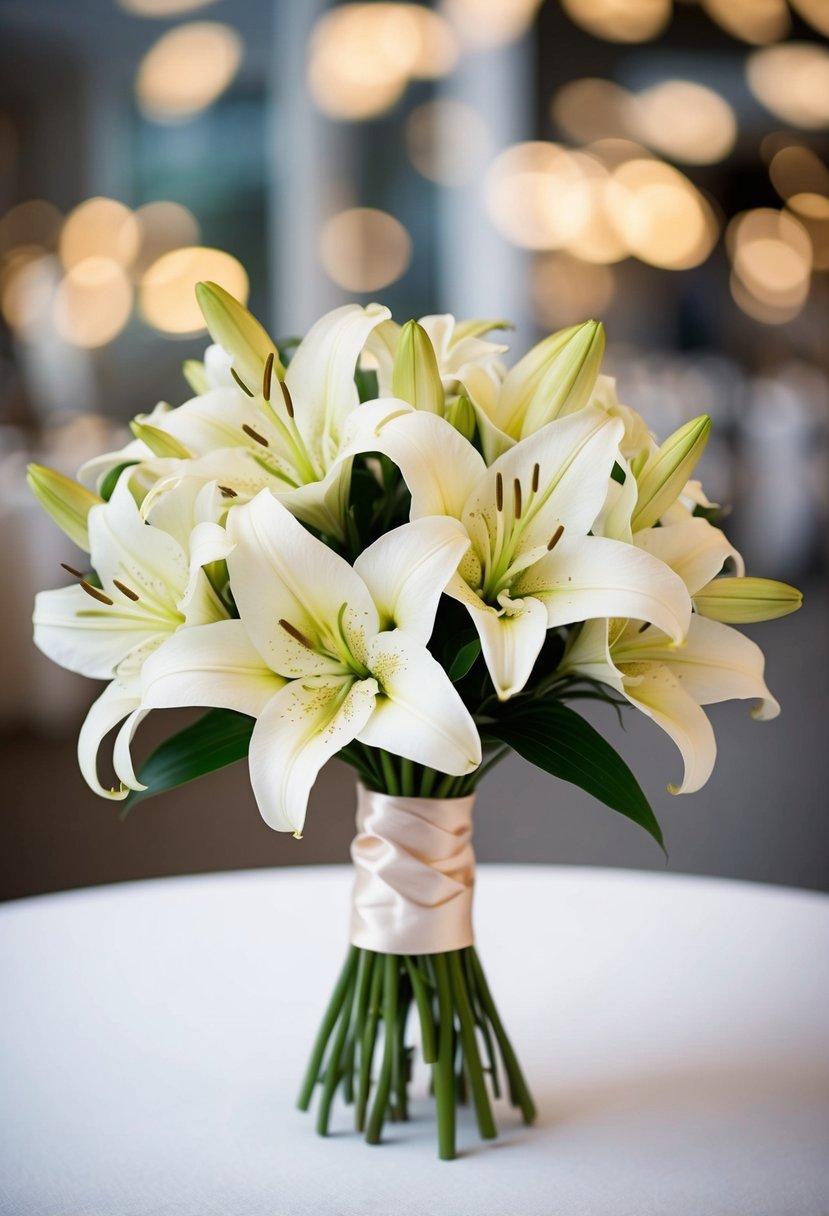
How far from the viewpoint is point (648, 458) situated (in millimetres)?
750

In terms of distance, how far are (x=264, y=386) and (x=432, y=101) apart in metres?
6.41

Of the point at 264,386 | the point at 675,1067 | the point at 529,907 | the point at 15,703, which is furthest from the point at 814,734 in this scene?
the point at 264,386

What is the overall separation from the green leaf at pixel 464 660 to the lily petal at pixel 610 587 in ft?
0.14

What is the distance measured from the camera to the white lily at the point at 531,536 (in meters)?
0.66

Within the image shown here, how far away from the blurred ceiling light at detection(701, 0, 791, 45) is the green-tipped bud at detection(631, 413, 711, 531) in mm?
7413

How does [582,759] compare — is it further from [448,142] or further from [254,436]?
[448,142]

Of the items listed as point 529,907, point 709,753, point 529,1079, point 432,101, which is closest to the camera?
point 709,753

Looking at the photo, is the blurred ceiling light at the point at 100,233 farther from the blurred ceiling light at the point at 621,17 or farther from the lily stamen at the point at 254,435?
the lily stamen at the point at 254,435

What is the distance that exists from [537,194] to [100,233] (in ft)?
7.52

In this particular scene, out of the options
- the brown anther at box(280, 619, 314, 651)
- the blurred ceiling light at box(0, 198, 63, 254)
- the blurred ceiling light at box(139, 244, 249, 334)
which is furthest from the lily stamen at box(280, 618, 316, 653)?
the blurred ceiling light at box(139, 244, 249, 334)

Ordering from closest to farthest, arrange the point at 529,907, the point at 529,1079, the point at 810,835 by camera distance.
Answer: the point at 529,1079, the point at 529,907, the point at 810,835

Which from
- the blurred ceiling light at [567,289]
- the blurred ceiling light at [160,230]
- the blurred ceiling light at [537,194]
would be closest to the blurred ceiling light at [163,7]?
the blurred ceiling light at [160,230]

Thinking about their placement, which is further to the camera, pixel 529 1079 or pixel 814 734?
pixel 814 734

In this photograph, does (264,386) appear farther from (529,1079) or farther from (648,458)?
(529,1079)
